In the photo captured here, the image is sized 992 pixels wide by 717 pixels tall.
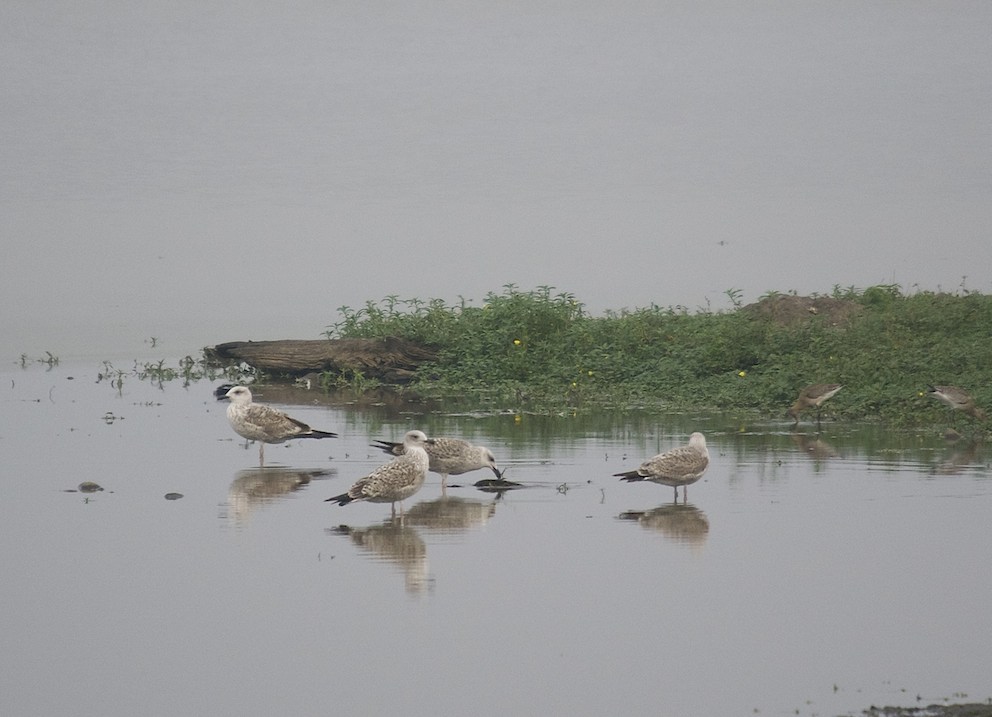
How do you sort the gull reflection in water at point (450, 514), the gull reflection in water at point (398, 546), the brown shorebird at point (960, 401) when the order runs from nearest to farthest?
the gull reflection in water at point (398, 546), the gull reflection in water at point (450, 514), the brown shorebird at point (960, 401)

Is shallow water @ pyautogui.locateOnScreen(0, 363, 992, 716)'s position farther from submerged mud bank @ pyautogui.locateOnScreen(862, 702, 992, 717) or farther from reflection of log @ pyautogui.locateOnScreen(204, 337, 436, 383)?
reflection of log @ pyautogui.locateOnScreen(204, 337, 436, 383)

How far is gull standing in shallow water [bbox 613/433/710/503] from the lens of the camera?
13766 mm

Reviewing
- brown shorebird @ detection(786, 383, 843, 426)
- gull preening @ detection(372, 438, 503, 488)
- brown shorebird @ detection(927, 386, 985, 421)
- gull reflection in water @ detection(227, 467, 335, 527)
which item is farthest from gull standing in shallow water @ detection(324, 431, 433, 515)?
brown shorebird @ detection(927, 386, 985, 421)

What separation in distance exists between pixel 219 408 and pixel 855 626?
1346 centimetres

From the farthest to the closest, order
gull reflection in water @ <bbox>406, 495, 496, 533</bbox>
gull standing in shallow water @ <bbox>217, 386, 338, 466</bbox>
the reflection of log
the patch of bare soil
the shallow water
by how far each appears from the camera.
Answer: the reflection of log
the patch of bare soil
gull standing in shallow water @ <bbox>217, 386, 338, 466</bbox>
gull reflection in water @ <bbox>406, 495, 496, 533</bbox>
the shallow water

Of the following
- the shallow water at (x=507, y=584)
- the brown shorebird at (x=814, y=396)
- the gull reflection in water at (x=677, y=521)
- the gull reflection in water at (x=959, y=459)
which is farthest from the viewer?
the brown shorebird at (x=814, y=396)

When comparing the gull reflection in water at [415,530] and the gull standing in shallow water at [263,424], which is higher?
the gull standing in shallow water at [263,424]

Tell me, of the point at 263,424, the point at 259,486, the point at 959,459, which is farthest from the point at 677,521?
the point at 263,424

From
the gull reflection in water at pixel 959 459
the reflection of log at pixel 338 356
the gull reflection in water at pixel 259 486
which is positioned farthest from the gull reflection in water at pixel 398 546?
the reflection of log at pixel 338 356

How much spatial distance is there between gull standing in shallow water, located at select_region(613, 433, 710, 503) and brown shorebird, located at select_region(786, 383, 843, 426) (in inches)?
201

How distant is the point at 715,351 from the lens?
21.6m

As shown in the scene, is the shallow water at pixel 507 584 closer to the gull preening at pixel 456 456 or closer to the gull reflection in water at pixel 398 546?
the gull reflection in water at pixel 398 546

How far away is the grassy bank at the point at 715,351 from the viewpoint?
64.5 ft

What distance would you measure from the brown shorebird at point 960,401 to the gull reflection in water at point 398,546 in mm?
7672
